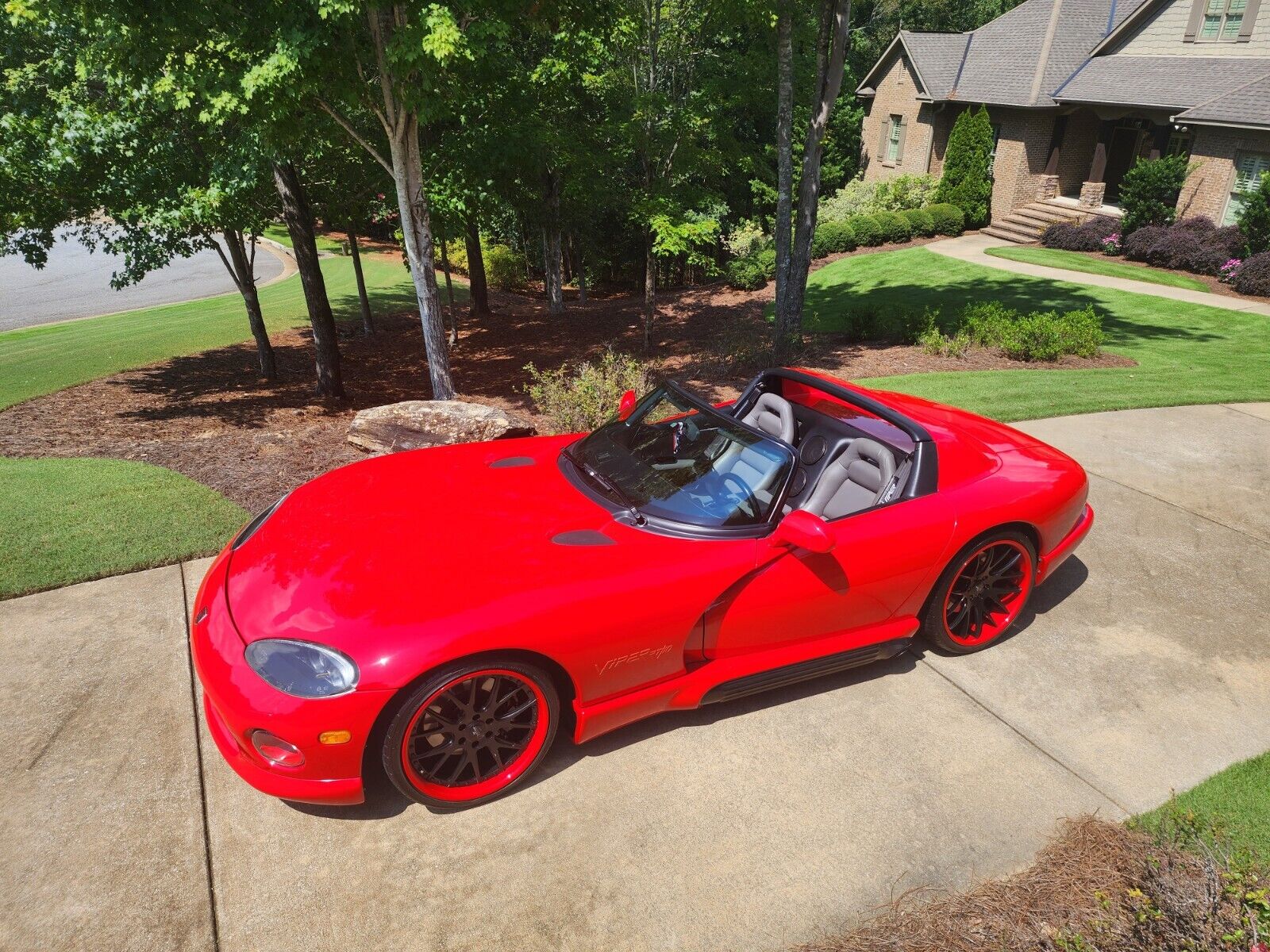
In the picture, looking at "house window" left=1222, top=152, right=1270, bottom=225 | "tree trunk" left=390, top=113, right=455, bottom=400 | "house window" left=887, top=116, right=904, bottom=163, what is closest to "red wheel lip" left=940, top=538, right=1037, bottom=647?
"tree trunk" left=390, top=113, right=455, bottom=400

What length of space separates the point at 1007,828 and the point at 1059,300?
14.3m

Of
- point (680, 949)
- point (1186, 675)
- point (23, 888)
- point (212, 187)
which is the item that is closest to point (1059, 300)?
point (1186, 675)

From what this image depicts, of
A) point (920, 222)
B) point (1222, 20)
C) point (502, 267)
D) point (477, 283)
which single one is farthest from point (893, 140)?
point (477, 283)

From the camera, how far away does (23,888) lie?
10.0 feet

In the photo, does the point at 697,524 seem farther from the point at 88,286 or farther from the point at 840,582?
the point at 88,286

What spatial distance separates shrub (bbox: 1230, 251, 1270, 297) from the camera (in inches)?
611

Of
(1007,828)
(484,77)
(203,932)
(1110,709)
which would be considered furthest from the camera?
(484,77)

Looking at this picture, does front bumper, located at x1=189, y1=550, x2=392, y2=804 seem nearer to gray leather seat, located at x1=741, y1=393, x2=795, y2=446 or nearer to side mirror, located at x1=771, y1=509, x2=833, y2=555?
side mirror, located at x1=771, y1=509, x2=833, y2=555

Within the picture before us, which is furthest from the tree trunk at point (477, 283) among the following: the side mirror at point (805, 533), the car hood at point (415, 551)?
the side mirror at point (805, 533)

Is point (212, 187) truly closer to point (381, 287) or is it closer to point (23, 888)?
point (23, 888)

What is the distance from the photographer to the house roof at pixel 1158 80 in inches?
771

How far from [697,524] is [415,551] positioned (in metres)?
1.31

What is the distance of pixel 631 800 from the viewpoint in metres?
3.62

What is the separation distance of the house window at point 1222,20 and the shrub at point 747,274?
508 inches
